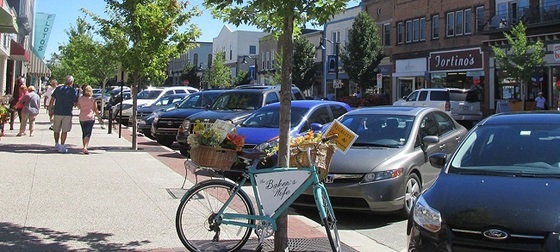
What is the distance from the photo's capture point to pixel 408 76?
3941 centimetres

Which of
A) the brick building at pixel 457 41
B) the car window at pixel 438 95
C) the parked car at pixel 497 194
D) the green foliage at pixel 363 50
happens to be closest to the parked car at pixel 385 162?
the parked car at pixel 497 194

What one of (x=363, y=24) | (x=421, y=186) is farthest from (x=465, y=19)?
(x=421, y=186)

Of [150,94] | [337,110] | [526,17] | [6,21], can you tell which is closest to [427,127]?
[337,110]

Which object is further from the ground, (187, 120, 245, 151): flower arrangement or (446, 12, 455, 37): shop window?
(446, 12, 455, 37): shop window

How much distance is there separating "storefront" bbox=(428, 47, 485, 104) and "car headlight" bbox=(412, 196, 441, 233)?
2955 cm

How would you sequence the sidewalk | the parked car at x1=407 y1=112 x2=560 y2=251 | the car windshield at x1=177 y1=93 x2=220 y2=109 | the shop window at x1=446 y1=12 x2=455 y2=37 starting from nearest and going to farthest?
the parked car at x1=407 y1=112 x2=560 y2=251
the sidewalk
the car windshield at x1=177 y1=93 x2=220 y2=109
the shop window at x1=446 y1=12 x2=455 y2=37

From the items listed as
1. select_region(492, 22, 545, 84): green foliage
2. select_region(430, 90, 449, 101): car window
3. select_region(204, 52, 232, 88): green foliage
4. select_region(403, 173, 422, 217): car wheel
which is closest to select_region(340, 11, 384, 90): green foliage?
select_region(430, 90, 449, 101): car window

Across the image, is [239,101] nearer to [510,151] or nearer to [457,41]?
[510,151]

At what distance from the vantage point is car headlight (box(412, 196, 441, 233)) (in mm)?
4227

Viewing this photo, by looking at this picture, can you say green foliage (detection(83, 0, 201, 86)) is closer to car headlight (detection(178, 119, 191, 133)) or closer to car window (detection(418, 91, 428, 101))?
car headlight (detection(178, 119, 191, 133))

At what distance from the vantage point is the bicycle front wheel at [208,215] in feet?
17.5

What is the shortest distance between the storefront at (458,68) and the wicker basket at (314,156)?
95.6ft

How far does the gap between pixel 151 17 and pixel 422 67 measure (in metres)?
27.3

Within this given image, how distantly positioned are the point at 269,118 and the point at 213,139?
5.94 meters
